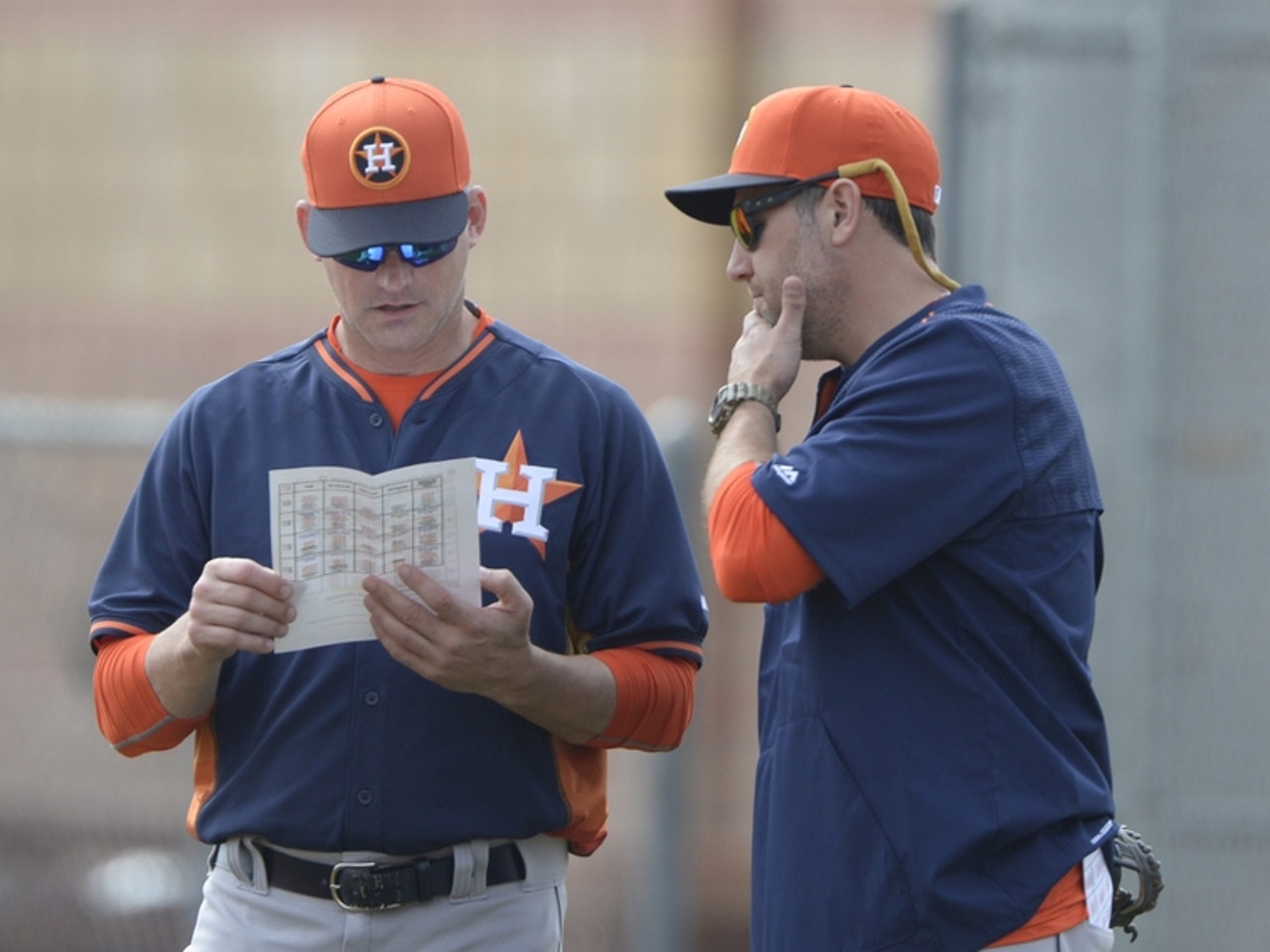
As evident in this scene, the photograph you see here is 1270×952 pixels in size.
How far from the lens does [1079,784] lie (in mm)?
2391

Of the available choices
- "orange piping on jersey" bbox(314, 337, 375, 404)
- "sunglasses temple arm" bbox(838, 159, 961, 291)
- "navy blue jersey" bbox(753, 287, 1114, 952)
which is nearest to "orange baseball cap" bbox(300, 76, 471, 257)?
"orange piping on jersey" bbox(314, 337, 375, 404)

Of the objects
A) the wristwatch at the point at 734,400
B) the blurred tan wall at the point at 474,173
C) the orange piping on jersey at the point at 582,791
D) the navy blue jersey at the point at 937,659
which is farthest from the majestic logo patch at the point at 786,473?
the blurred tan wall at the point at 474,173

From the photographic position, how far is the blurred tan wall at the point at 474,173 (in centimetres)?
587

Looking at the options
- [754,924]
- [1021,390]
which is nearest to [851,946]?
[754,924]

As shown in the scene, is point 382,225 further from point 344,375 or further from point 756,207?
point 756,207

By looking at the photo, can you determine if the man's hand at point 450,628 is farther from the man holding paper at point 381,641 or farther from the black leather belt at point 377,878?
the black leather belt at point 377,878

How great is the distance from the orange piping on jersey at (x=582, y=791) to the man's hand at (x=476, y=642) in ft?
0.60

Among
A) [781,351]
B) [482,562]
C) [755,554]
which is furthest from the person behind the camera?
[482,562]

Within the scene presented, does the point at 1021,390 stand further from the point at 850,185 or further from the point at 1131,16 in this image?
the point at 1131,16

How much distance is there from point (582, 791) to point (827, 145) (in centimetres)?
114

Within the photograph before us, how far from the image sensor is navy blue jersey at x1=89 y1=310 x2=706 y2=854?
2645 mm

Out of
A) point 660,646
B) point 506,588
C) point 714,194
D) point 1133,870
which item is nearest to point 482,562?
point 506,588

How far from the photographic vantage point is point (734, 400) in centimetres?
257

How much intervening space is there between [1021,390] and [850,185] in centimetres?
43
